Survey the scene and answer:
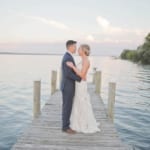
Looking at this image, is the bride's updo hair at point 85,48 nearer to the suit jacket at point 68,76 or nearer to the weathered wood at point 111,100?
the suit jacket at point 68,76

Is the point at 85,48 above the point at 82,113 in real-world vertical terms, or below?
above

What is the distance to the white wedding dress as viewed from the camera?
7992 millimetres

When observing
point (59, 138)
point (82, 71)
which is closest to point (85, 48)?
point (82, 71)

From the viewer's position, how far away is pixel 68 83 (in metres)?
7.77

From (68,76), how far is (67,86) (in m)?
0.30

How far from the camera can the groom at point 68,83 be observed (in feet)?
24.8

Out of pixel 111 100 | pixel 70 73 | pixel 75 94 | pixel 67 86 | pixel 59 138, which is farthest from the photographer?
pixel 111 100

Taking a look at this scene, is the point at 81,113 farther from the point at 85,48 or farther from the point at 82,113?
the point at 85,48

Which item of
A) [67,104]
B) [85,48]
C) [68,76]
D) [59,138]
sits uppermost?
[85,48]

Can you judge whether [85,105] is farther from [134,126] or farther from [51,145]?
[134,126]

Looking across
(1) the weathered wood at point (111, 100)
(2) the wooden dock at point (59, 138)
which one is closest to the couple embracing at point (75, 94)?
(2) the wooden dock at point (59, 138)

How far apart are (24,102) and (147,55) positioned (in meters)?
65.9

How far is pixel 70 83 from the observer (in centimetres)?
779

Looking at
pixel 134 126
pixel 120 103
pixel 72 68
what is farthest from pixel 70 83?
pixel 120 103
